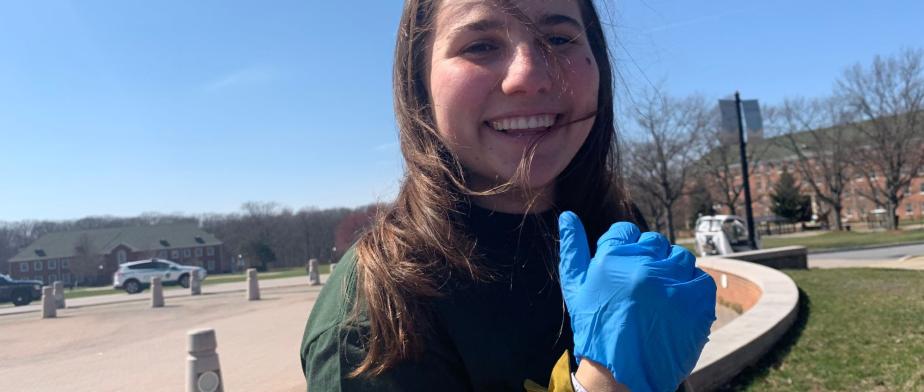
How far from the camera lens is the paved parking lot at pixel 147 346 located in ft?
27.9

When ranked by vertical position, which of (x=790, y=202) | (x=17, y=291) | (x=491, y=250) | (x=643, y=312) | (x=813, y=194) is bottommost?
(x=17, y=291)

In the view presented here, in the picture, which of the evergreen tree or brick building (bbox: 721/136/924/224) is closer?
the evergreen tree

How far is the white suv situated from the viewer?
1172 inches

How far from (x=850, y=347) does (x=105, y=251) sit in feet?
234

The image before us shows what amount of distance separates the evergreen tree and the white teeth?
71.1 meters

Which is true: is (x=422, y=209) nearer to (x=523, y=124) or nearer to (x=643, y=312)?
(x=523, y=124)

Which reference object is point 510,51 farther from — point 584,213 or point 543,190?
point 584,213

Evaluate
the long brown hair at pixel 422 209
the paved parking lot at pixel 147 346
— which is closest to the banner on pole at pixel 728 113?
the paved parking lot at pixel 147 346

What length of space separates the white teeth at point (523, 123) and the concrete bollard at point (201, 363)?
443 centimetres

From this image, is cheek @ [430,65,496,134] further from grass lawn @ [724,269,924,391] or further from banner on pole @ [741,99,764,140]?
banner on pole @ [741,99,764,140]

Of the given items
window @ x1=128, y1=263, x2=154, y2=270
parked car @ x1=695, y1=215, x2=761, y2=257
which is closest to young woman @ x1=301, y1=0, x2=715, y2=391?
parked car @ x1=695, y1=215, x2=761, y2=257

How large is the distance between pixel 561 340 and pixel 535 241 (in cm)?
23

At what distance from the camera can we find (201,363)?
5.02 metres

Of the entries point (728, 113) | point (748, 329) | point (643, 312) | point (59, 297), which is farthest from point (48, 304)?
point (728, 113)
